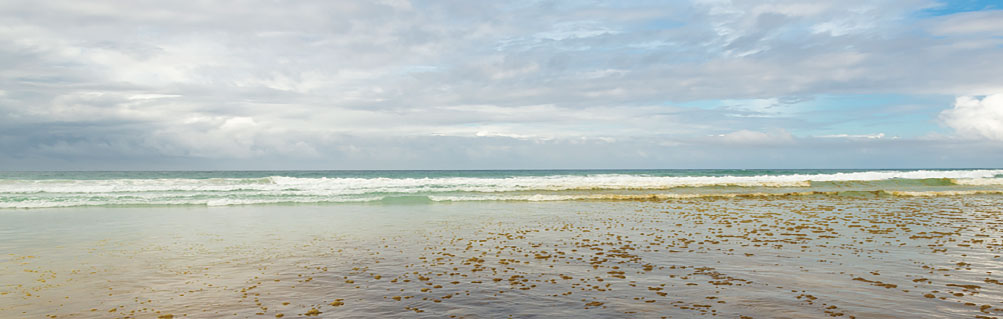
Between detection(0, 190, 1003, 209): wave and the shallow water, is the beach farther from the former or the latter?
detection(0, 190, 1003, 209): wave

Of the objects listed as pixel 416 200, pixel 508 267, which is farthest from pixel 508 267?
pixel 416 200

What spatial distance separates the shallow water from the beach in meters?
0.05

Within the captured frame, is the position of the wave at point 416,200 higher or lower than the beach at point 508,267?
higher

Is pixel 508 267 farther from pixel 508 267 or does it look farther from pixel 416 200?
pixel 416 200

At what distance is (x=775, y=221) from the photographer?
20.9 meters

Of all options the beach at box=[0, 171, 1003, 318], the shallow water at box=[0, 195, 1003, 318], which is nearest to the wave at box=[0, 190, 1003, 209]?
the beach at box=[0, 171, 1003, 318]

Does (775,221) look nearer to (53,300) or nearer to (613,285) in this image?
(613,285)

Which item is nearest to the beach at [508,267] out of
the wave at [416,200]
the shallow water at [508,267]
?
the shallow water at [508,267]

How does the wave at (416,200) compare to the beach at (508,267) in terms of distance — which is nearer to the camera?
the beach at (508,267)

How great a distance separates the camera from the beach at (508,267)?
8.86m

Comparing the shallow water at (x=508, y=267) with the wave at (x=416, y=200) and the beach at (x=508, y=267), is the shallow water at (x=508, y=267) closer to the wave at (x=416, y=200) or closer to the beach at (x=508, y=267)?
the beach at (x=508, y=267)

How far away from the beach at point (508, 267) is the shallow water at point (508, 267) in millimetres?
50

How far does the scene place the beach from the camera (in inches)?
349

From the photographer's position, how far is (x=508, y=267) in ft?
40.0
